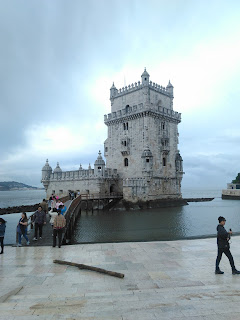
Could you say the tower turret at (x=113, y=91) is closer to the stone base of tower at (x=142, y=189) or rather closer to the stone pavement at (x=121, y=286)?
the stone base of tower at (x=142, y=189)

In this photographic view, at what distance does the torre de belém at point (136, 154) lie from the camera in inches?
1729

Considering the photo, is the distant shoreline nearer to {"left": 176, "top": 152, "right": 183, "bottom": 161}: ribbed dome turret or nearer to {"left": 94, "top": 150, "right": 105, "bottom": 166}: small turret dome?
{"left": 94, "top": 150, "right": 105, "bottom": 166}: small turret dome

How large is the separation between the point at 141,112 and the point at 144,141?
475 cm

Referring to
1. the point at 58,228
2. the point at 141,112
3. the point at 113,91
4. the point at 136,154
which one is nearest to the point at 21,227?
the point at 58,228

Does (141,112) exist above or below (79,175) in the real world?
above

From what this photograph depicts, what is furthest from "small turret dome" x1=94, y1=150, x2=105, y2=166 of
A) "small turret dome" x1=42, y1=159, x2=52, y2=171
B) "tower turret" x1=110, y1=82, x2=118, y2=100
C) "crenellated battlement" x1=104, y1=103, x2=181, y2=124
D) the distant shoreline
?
"tower turret" x1=110, y1=82, x2=118, y2=100

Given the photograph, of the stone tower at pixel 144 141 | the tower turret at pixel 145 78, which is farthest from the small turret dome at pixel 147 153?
the tower turret at pixel 145 78

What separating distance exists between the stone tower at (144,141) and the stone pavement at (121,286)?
31734 millimetres

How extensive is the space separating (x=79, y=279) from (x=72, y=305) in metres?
2.03

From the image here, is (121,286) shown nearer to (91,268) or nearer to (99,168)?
(91,268)

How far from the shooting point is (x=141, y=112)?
147 feet

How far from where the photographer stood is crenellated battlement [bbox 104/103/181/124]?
147 ft

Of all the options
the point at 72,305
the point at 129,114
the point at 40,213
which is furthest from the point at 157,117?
the point at 72,305

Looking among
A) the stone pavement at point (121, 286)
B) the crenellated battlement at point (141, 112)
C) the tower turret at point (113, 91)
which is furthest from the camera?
the tower turret at point (113, 91)
